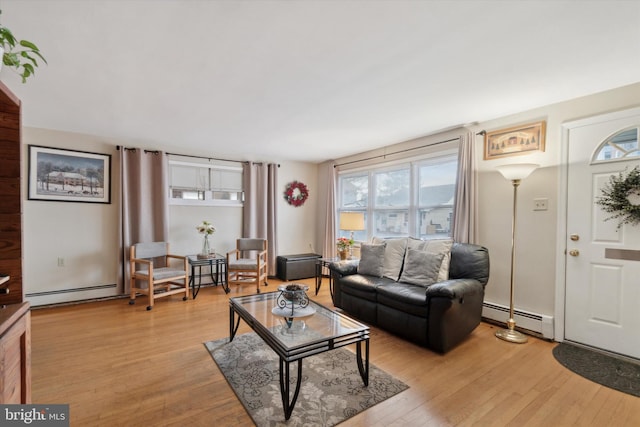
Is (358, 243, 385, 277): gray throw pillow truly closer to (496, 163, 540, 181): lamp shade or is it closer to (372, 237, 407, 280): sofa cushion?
(372, 237, 407, 280): sofa cushion

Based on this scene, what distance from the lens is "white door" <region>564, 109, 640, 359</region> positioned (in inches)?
94.7

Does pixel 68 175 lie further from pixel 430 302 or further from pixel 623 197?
pixel 623 197

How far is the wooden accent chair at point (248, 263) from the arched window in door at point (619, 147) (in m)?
4.12

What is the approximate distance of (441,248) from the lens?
122 inches

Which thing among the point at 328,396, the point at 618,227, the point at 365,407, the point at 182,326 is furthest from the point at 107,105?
the point at 618,227

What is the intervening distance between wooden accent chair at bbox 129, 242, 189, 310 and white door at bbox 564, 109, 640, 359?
176 inches

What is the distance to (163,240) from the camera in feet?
14.2

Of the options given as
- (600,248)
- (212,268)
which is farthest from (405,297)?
(212,268)

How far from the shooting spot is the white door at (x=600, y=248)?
2406 mm

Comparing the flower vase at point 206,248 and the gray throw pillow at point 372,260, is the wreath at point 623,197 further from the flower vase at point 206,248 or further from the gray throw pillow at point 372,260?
the flower vase at point 206,248

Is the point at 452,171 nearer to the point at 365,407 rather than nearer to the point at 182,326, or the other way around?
the point at 365,407

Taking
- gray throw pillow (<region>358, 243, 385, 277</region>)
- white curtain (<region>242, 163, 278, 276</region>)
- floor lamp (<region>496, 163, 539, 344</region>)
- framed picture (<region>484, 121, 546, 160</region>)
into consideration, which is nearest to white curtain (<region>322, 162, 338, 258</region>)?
white curtain (<region>242, 163, 278, 276</region>)

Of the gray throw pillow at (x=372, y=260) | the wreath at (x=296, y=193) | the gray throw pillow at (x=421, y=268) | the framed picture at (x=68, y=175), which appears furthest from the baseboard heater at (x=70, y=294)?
the gray throw pillow at (x=421, y=268)

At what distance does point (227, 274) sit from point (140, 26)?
11.4 feet
